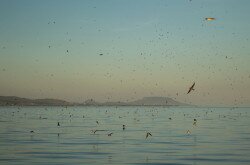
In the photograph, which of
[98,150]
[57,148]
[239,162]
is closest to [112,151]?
[98,150]

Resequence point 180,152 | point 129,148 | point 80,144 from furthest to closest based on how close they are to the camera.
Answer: point 80,144 → point 129,148 → point 180,152

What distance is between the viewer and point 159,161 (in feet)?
91.8

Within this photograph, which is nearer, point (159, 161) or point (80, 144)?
point (159, 161)

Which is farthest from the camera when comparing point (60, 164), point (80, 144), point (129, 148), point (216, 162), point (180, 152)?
point (80, 144)

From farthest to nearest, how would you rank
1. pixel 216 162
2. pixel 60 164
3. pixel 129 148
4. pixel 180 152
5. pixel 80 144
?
pixel 80 144, pixel 129 148, pixel 180 152, pixel 216 162, pixel 60 164

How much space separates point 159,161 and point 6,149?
13131mm

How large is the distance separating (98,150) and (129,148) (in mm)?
2845

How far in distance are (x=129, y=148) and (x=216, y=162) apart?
938cm

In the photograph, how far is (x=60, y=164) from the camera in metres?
25.9

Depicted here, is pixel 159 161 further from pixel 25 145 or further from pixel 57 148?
pixel 25 145

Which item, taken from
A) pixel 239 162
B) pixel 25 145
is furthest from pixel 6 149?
pixel 239 162

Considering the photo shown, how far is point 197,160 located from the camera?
28.6 meters

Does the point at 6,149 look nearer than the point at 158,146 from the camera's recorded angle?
Yes

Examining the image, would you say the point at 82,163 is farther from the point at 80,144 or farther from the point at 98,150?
the point at 80,144
